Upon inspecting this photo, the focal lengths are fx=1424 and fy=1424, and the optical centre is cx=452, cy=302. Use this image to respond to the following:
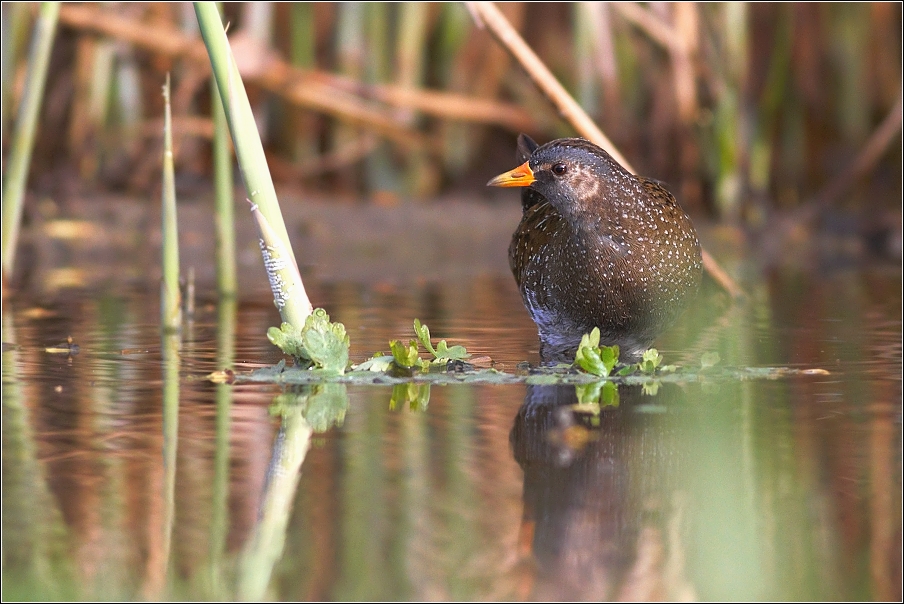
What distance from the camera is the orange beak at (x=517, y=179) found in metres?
4.30

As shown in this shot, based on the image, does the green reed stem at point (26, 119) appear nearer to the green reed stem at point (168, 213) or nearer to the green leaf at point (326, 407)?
the green reed stem at point (168, 213)

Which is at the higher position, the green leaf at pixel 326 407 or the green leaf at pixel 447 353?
the green leaf at pixel 447 353

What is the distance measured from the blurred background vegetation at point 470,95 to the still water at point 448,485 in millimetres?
4154

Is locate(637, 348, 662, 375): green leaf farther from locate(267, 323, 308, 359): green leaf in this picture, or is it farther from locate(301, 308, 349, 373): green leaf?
locate(267, 323, 308, 359): green leaf

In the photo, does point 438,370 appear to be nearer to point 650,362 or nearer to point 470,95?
point 650,362

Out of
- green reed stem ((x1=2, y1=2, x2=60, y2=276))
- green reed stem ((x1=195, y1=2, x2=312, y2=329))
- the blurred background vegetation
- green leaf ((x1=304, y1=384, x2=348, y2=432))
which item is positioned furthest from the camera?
the blurred background vegetation

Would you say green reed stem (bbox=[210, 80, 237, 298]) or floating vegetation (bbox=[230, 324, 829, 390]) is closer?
floating vegetation (bbox=[230, 324, 829, 390])

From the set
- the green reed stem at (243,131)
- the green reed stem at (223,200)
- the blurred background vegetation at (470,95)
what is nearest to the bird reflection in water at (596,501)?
the green reed stem at (243,131)

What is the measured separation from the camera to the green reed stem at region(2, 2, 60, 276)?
482 cm

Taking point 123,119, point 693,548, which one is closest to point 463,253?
point 123,119

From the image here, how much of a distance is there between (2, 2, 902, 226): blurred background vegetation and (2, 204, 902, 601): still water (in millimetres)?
4154

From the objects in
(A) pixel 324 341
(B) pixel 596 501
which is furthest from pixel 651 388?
(B) pixel 596 501

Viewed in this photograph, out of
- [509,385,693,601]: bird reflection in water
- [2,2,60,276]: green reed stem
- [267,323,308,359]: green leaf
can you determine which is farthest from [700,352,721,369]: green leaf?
[2,2,60,276]: green reed stem

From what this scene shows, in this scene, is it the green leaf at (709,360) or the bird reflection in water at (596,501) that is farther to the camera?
the green leaf at (709,360)
